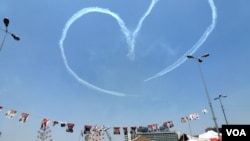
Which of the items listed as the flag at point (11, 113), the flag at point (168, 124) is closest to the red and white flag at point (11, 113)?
the flag at point (11, 113)

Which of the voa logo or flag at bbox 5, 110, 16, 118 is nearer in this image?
the voa logo

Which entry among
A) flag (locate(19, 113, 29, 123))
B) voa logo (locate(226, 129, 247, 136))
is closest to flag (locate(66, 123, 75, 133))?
flag (locate(19, 113, 29, 123))

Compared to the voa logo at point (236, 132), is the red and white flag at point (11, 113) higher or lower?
higher

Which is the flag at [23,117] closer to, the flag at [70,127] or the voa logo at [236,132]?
the flag at [70,127]

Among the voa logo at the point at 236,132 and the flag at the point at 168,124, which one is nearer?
the voa logo at the point at 236,132

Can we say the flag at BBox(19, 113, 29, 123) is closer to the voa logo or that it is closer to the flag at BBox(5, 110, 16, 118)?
the flag at BBox(5, 110, 16, 118)

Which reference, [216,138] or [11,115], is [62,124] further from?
[216,138]

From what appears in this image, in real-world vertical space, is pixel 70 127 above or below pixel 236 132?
above

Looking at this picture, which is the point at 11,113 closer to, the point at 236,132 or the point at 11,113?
the point at 11,113

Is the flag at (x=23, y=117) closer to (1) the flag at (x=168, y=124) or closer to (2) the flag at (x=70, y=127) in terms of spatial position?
(2) the flag at (x=70, y=127)

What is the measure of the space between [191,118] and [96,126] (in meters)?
13.8

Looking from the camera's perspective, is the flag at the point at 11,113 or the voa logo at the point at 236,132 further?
the flag at the point at 11,113

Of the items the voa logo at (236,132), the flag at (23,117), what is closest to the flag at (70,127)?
the flag at (23,117)

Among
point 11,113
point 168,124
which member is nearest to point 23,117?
point 11,113
